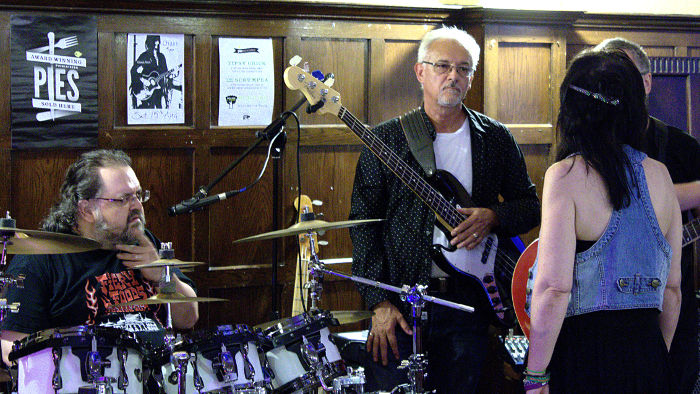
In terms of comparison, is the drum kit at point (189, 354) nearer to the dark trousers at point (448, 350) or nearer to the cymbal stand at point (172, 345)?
the cymbal stand at point (172, 345)

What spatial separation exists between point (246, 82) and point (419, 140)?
123 centimetres

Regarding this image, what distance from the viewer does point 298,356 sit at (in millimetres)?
3197

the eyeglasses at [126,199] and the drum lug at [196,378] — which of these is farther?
the eyeglasses at [126,199]

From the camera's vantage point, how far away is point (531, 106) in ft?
15.6

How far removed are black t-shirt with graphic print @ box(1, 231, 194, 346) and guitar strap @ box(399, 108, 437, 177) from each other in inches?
48.8

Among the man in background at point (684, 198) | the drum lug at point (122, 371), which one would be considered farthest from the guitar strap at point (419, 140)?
the drum lug at point (122, 371)

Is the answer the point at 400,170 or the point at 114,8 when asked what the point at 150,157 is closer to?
the point at 114,8

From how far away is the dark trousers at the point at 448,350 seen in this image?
3459 millimetres

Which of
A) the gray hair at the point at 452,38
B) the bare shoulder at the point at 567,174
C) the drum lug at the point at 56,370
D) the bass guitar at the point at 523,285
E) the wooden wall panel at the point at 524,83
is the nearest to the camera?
the bare shoulder at the point at 567,174

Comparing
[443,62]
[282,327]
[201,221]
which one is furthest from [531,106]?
[282,327]

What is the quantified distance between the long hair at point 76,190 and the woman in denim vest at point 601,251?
208 centimetres

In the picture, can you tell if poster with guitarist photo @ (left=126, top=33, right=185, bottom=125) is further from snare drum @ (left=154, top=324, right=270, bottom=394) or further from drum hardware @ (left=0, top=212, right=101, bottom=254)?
snare drum @ (left=154, top=324, right=270, bottom=394)

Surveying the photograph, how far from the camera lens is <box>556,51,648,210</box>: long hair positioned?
2.25 m

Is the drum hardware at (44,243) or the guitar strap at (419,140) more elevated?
the guitar strap at (419,140)
